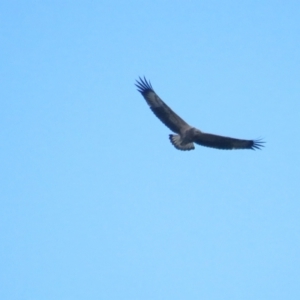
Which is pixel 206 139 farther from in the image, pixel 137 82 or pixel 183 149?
pixel 137 82

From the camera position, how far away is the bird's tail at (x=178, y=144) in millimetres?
12625

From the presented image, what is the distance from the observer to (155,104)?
12.7m

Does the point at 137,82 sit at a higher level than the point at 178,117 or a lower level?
higher

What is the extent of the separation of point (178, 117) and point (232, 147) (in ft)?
5.22

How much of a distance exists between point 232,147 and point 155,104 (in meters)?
2.13

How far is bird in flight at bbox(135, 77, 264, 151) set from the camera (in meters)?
12.6

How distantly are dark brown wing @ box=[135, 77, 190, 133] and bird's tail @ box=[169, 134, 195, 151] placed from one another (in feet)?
0.46

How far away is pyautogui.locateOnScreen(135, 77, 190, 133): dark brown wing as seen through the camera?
41.3ft

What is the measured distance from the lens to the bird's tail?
1262 cm

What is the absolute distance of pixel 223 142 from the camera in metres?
12.9

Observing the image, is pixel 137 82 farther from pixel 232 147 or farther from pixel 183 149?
pixel 232 147

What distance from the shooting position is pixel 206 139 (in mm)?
12828

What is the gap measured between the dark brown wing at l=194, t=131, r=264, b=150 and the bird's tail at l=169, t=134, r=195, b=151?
22 centimetres

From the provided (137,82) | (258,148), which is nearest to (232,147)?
(258,148)
